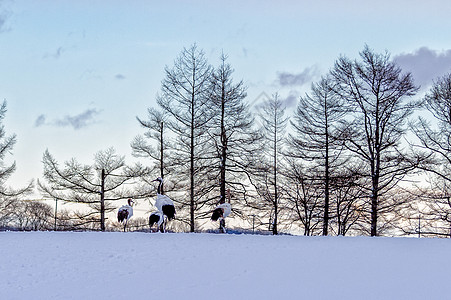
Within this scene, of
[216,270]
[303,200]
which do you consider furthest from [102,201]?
Answer: [216,270]

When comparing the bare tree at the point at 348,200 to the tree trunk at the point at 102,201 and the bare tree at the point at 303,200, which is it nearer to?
the bare tree at the point at 303,200

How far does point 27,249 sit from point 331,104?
16346 mm

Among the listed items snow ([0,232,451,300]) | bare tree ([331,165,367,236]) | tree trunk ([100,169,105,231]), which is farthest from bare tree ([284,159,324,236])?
snow ([0,232,451,300])

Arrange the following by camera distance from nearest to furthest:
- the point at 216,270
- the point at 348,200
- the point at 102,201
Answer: the point at 216,270, the point at 348,200, the point at 102,201

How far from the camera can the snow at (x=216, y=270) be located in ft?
16.3

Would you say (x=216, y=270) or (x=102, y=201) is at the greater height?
(x=102, y=201)

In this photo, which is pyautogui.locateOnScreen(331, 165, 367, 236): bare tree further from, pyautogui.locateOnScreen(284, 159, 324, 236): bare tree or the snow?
the snow

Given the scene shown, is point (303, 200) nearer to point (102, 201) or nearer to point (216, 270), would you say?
point (102, 201)

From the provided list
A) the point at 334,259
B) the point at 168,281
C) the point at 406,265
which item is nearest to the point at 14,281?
the point at 168,281

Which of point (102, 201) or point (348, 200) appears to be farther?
point (102, 201)

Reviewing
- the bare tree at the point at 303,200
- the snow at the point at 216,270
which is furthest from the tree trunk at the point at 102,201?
the snow at the point at 216,270

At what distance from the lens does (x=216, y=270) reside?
6027mm

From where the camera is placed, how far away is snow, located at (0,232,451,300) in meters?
4.96

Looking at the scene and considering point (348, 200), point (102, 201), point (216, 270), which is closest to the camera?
point (216, 270)
